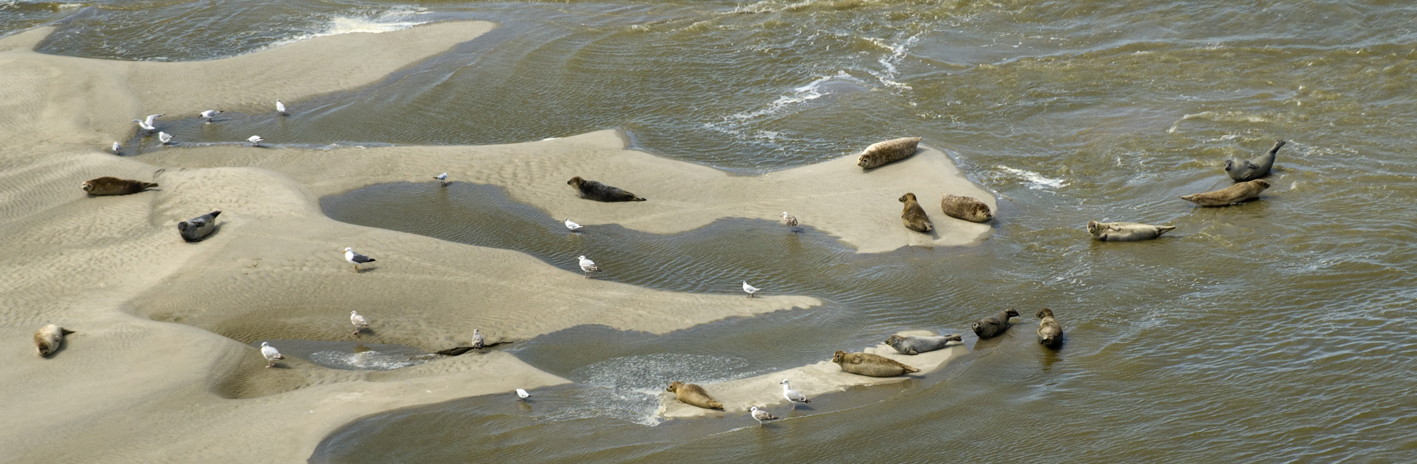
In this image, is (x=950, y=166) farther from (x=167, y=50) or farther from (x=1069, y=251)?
(x=167, y=50)

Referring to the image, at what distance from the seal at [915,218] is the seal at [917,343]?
2922mm

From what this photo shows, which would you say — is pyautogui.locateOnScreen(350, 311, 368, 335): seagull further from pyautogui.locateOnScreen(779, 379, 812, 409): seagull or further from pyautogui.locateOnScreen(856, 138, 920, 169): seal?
pyautogui.locateOnScreen(856, 138, 920, 169): seal

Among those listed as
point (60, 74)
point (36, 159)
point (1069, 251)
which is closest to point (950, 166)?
point (1069, 251)

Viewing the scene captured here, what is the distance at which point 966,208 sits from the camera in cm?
1345

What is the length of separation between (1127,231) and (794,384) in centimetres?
526

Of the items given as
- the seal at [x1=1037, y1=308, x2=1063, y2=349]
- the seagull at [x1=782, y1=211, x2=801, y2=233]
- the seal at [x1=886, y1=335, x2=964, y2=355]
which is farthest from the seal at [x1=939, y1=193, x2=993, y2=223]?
the seal at [x1=886, y1=335, x2=964, y2=355]

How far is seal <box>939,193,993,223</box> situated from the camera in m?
13.3

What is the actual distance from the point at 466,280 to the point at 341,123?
7738mm

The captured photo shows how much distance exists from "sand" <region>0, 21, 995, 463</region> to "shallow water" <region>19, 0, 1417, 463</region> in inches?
21.0

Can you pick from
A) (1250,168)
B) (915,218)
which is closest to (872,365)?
(915,218)

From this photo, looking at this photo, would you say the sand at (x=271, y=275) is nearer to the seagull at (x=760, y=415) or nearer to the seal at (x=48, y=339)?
the seal at (x=48, y=339)

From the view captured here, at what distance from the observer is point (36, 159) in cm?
1647

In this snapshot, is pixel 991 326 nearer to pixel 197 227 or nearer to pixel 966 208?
pixel 966 208

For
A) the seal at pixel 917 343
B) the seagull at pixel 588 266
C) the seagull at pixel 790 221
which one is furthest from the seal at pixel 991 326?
the seagull at pixel 588 266
